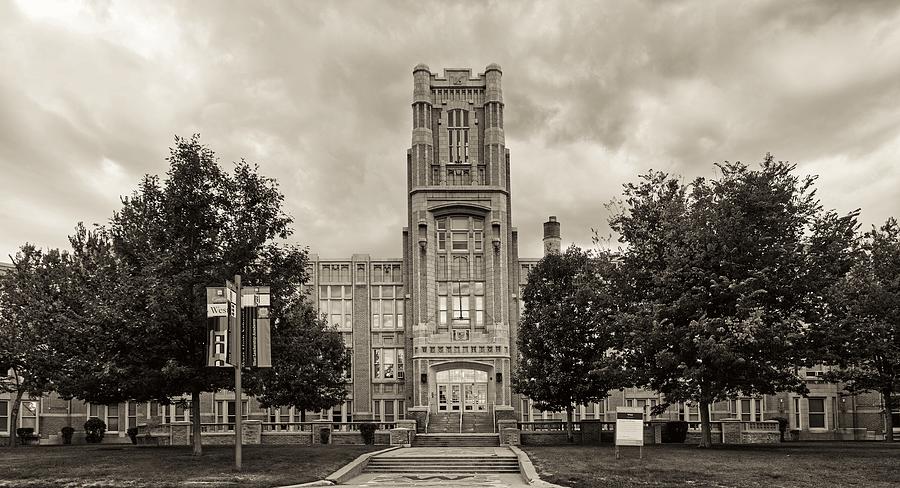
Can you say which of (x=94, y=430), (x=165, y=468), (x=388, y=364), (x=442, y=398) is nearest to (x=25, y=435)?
(x=94, y=430)

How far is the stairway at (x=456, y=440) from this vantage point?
41.8m

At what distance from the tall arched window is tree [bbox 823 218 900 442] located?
2178cm

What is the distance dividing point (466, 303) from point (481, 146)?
10380mm

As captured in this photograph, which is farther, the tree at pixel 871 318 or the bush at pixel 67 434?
the bush at pixel 67 434

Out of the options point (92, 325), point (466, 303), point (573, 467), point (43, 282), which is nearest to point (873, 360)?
point (573, 467)

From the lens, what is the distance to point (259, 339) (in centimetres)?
2583

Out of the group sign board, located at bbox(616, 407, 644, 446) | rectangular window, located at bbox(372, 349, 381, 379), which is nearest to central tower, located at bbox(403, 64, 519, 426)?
rectangular window, located at bbox(372, 349, 381, 379)

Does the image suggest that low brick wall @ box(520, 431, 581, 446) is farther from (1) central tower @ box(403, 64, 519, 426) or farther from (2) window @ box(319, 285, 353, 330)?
(2) window @ box(319, 285, 353, 330)

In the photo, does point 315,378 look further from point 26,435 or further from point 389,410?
point 26,435

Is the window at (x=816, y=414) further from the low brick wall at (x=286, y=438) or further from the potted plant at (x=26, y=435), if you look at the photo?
the potted plant at (x=26, y=435)

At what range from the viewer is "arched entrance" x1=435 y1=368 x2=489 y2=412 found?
53.7m

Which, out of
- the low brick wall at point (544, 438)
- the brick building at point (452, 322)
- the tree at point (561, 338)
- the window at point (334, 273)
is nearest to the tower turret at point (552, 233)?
the brick building at point (452, 322)

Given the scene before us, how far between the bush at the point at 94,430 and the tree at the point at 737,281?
36.6m

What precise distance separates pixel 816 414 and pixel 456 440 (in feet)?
94.9
